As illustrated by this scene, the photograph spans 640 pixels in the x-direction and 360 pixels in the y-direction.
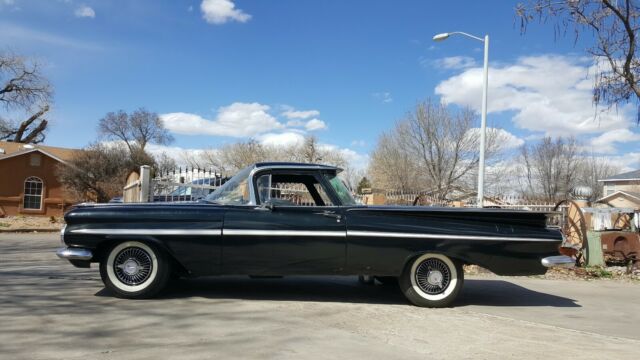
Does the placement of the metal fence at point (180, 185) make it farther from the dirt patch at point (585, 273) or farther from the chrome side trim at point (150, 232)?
the dirt patch at point (585, 273)

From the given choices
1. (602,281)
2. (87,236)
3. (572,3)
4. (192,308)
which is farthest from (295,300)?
(572,3)

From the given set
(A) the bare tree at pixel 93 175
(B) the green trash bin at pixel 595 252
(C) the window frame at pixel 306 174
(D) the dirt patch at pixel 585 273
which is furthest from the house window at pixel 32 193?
(C) the window frame at pixel 306 174

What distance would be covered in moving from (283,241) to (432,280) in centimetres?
187

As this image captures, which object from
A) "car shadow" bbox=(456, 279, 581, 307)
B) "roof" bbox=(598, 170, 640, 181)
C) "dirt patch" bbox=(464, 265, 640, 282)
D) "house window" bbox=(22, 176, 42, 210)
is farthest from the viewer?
"roof" bbox=(598, 170, 640, 181)

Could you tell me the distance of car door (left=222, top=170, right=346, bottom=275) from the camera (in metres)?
6.26

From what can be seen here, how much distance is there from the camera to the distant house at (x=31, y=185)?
116ft

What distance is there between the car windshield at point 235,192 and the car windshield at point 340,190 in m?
1.01

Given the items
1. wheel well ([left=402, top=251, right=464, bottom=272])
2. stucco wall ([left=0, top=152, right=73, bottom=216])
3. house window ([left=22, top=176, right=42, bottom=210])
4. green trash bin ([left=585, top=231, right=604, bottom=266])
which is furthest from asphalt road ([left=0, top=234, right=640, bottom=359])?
house window ([left=22, top=176, right=42, bottom=210])

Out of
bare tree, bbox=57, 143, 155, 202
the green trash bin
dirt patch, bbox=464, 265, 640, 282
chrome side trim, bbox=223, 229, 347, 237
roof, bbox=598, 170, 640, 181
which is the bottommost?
dirt patch, bbox=464, 265, 640, 282

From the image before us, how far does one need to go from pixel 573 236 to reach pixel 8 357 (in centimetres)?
1416

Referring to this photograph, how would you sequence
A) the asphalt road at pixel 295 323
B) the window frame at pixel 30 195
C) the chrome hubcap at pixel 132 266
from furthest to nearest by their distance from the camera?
the window frame at pixel 30 195, the chrome hubcap at pixel 132 266, the asphalt road at pixel 295 323

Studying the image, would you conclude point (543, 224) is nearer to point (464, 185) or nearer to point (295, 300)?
point (295, 300)

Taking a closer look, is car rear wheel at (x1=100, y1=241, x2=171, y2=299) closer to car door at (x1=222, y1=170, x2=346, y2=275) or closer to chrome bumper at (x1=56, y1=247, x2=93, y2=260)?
chrome bumper at (x1=56, y1=247, x2=93, y2=260)

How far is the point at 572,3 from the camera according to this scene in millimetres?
12289
